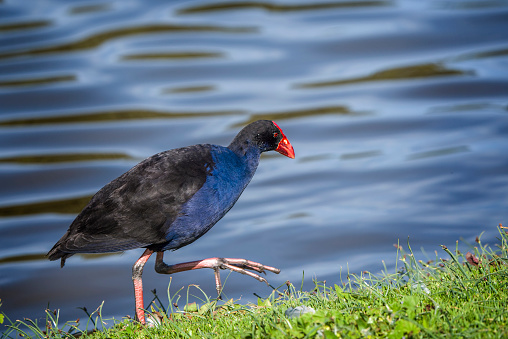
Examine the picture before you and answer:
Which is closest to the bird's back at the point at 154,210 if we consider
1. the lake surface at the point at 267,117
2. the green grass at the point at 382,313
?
the green grass at the point at 382,313

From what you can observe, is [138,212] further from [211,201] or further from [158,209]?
[211,201]

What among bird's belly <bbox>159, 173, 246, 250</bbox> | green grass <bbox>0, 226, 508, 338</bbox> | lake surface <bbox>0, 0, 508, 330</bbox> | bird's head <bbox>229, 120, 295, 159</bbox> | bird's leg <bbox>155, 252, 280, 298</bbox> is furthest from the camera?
lake surface <bbox>0, 0, 508, 330</bbox>

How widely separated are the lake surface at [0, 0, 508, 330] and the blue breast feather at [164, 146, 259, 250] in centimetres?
170

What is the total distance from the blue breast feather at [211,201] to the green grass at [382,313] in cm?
51

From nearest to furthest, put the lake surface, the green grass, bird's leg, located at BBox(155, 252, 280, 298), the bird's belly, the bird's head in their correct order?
the green grass, the bird's belly, bird's leg, located at BBox(155, 252, 280, 298), the bird's head, the lake surface

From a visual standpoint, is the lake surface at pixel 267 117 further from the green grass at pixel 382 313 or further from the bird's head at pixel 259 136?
the green grass at pixel 382 313

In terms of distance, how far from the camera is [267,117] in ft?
33.6

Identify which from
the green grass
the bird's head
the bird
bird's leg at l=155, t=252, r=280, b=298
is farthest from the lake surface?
the green grass

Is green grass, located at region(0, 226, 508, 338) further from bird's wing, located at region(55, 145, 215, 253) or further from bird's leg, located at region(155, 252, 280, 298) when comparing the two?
bird's wing, located at region(55, 145, 215, 253)

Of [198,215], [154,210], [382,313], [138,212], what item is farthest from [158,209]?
[382,313]

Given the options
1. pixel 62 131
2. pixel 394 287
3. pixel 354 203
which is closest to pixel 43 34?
pixel 62 131

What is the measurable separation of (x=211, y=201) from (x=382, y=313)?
151 cm

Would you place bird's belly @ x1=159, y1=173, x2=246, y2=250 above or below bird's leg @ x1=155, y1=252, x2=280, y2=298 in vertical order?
above

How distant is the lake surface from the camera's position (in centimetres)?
696
